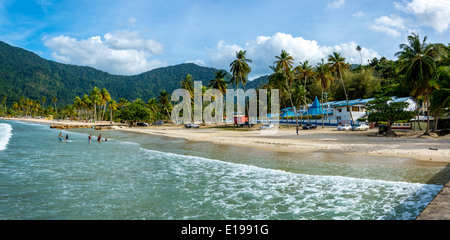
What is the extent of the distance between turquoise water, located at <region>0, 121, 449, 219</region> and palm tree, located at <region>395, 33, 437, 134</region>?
1002 inches

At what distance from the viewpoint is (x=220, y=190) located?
44.5ft

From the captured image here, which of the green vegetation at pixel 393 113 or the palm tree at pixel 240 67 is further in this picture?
the palm tree at pixel 240 67

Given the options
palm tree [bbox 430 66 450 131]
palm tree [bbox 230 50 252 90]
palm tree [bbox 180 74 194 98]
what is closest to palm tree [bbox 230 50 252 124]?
palm tree [bbox 230 50 252 90]

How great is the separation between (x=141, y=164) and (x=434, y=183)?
1949 centimetres

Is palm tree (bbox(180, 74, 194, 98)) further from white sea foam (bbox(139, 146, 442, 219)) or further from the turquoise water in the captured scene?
white sea foam (bbox(139, 146, 442, 219))

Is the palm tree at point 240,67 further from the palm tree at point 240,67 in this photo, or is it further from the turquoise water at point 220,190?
the turquoise water at point 220,190

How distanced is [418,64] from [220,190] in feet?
124

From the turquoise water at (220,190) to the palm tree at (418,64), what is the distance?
25.5 meters

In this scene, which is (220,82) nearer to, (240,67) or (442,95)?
(240,67)

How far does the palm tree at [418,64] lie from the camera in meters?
35.2

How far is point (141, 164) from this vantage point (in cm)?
2084

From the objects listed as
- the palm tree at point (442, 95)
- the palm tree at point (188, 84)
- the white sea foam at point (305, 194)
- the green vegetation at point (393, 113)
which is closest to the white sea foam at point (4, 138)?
the white sea foam at point (305, 194)
